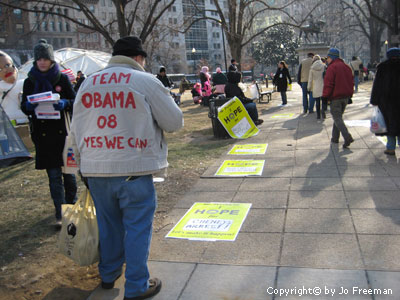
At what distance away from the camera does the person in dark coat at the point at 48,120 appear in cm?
426

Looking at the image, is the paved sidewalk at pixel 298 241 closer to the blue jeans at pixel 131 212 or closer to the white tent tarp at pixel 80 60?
the blue jeans at pixel 131 212

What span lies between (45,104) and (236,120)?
5.92 meters

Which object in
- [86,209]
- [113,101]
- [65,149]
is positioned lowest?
[86,209]

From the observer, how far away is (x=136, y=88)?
273cm

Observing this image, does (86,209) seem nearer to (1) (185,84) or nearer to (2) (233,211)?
(2) (233,211)

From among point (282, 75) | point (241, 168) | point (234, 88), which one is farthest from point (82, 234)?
point (282, 75)

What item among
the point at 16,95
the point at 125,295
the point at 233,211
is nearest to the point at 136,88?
the point at 125,295

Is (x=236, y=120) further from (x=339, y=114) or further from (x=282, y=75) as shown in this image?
(x=282, y=75)

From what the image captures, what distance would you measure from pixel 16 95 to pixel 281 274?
8.63 metres

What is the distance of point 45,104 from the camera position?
4246 millimetres

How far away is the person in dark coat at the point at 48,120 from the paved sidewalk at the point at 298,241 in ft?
4.57

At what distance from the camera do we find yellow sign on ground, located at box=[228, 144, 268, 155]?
7.88 metres

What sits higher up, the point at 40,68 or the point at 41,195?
the point at 40,68

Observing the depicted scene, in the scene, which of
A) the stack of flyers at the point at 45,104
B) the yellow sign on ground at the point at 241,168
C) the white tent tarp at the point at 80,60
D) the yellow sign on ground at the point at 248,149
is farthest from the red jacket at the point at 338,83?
the white tent tarp at the point at 80,60
